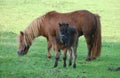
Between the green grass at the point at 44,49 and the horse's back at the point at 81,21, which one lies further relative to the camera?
the horse's back at the point at 81,21

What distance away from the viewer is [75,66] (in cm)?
1375

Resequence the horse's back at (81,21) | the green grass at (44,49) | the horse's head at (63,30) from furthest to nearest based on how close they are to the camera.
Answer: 1. the horse's back at (81,21)
2. the horse's head at (63,30)
3. the green grass at (44,49)

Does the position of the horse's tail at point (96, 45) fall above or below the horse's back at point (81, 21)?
below

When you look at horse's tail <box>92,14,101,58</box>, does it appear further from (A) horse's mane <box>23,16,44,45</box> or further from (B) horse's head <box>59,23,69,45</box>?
(B) horse's head <box>59,23,69,45</box>

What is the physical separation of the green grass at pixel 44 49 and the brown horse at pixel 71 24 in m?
0.43

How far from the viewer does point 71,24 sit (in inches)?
634

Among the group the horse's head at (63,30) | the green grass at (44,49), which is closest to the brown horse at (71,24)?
the green grass at (44,49)

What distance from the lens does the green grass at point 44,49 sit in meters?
12.8

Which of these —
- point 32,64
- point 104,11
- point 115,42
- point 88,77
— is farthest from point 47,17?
point 104,11

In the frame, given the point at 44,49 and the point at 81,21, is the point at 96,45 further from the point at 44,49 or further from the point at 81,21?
the point at 44,49

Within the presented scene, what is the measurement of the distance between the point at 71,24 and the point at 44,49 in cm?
317

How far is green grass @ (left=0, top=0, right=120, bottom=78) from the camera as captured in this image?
12.8 metres

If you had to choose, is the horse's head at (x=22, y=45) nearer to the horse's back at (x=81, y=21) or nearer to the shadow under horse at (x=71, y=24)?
the shadow under horse at (x=71, y=24)

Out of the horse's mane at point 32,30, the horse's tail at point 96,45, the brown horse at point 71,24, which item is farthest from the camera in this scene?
the horse's tail at point 96,45
